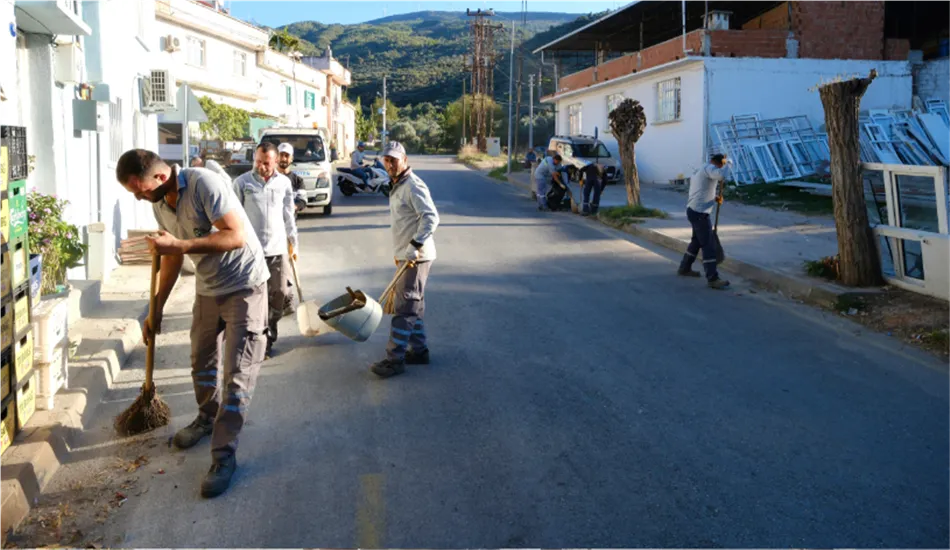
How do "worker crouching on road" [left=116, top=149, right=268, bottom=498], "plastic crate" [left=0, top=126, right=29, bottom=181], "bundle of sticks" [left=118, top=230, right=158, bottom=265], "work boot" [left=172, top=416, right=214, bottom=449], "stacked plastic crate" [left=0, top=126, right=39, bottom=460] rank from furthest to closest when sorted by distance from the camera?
"bundle of sticks" [left=118, top=230, right=158, bottom=265]
"work boot" [left=172, top=416, right=214, bottom=449]
"plastic crate" [left=0, top=126, right=29, bottom=181]
"stacked plastic crate" [left=0, top=126, right=39, bottom=460]
"worker crouching on road" [left=116, top=149, right=268, bottom=498]

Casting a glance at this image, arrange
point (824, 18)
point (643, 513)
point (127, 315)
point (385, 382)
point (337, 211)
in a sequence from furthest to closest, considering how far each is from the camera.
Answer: point (824, 18), point (337, 211), point (127, 315), point (385, 382), point (643, 513)

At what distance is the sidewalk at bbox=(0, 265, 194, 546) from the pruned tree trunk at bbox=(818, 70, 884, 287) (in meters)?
7.89

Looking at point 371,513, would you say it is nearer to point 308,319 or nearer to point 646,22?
point 308,319

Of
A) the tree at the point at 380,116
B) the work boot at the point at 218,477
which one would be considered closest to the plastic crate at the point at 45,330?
the work boot at the point at 218,477

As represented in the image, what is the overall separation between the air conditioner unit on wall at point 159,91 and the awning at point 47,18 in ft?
15.8

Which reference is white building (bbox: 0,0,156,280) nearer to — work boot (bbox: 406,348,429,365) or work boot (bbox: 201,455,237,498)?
work boot (bbox: 406,348,429,365)

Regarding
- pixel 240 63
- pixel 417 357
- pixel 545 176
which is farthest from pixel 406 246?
pixel 240 63

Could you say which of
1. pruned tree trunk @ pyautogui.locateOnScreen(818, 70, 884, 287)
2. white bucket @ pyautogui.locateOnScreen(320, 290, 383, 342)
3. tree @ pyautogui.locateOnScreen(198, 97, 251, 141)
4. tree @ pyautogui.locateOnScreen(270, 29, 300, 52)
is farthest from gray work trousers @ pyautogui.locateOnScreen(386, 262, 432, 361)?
tree @ pyautogui.locateOnScreen(270, 29, 300, 52)

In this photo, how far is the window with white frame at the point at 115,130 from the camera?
13125 mm

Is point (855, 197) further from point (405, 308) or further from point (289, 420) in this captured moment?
point (289, 420)

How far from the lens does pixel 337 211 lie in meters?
21.2

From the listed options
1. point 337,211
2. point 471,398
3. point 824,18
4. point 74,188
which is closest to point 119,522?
point 471,398

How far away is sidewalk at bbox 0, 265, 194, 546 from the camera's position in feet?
14.4

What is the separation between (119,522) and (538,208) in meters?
17.8
